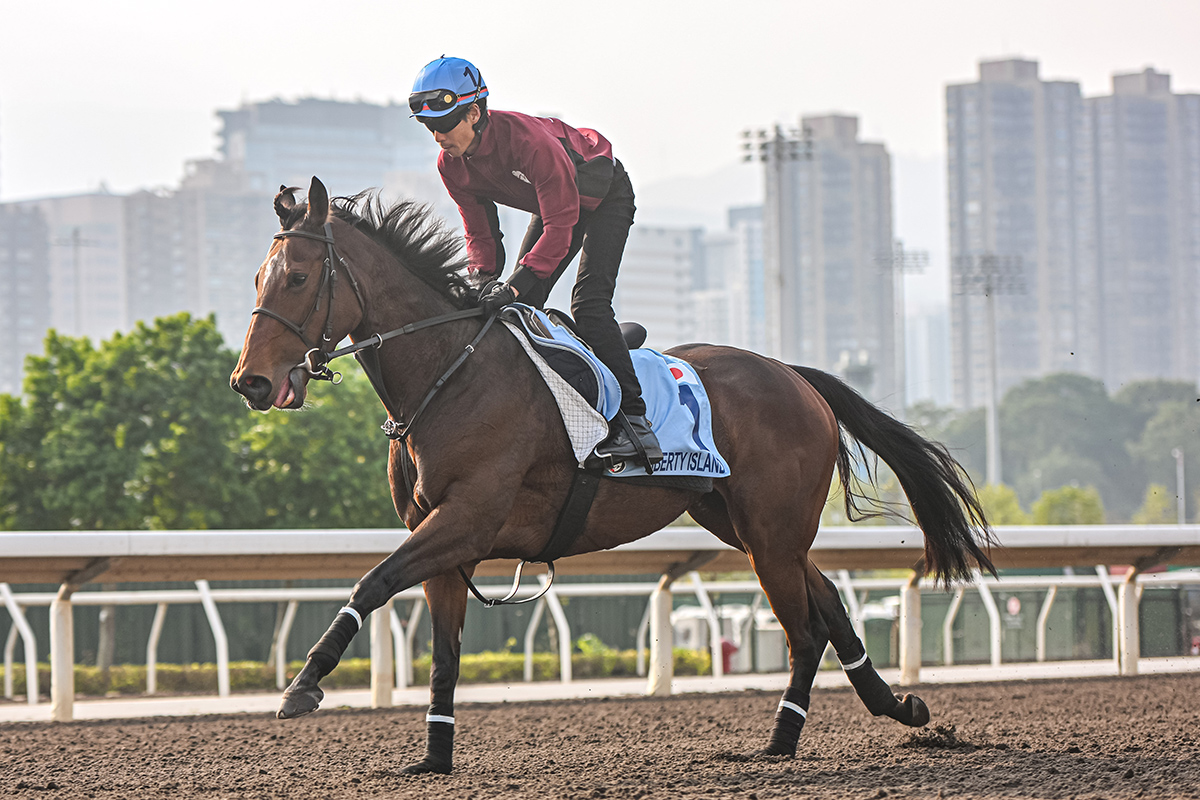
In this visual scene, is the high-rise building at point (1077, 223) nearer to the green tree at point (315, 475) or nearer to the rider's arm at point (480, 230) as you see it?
the green tree at point (315, 475)

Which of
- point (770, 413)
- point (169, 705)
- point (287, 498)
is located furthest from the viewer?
point (287, 498)

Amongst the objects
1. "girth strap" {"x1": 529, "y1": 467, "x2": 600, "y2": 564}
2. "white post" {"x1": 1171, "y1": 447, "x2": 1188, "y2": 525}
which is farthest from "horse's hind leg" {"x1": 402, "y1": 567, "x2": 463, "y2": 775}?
"white post" {"x1": 1171, "y1": 447, "x2": 1188, "y2": 525}

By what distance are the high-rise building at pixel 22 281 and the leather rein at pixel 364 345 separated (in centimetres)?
16360

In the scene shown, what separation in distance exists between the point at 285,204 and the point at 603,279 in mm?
1245

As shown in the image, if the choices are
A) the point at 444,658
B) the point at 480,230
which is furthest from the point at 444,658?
the point at 480,230

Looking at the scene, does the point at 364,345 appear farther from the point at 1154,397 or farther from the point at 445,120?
the point at 1154,397

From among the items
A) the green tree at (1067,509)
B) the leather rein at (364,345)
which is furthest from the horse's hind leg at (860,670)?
the green tree at (1067,509)

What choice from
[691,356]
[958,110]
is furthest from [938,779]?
[958,110]

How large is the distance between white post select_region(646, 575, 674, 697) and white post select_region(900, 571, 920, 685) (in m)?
1.66

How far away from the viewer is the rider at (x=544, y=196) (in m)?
4.82

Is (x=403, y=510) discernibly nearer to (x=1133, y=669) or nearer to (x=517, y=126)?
(x=517, y=126)

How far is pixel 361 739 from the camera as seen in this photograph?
6066 mm

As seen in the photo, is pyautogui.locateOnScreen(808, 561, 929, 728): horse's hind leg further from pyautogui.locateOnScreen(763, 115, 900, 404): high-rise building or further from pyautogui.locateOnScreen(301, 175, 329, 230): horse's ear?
pyautogui.locateOnScreen(763, 115, 900, 404): high-rise building

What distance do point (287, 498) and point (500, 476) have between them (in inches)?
774
